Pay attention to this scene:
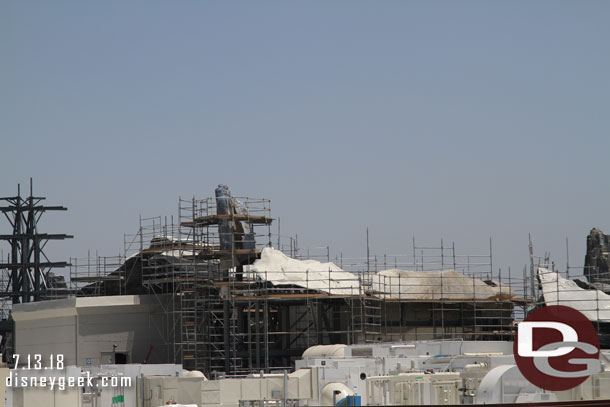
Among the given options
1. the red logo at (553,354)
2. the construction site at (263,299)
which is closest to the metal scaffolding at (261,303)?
the construction site at (263,299)

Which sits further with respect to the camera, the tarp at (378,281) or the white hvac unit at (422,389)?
the tarp at (378,281)

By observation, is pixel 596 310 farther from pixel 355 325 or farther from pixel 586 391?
pixel 586 391

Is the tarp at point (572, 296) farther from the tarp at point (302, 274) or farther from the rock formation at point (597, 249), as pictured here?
the rock formation at point (597, 249)

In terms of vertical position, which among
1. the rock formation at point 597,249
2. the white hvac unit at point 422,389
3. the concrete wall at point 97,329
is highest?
the rock formation at point 597,249

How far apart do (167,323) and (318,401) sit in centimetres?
2050

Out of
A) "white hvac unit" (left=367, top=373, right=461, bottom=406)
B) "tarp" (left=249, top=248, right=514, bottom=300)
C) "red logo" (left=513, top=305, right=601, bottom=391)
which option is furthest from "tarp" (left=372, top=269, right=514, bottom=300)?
"red logo" (left=513, top=305, right=601, bottom=391)

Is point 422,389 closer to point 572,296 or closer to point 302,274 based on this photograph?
point 302,274

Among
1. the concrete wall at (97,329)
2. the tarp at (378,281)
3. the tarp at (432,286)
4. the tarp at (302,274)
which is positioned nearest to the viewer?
the tarp at (302,274)

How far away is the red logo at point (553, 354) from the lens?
24094 millimetres

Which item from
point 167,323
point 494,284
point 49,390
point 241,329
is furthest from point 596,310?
point 49,390

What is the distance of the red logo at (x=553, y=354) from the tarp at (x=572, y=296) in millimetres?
34746

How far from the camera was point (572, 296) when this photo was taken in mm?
62625

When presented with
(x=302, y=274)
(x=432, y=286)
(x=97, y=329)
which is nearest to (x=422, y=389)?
(x=302, y=274)

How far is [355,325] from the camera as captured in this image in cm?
5925
